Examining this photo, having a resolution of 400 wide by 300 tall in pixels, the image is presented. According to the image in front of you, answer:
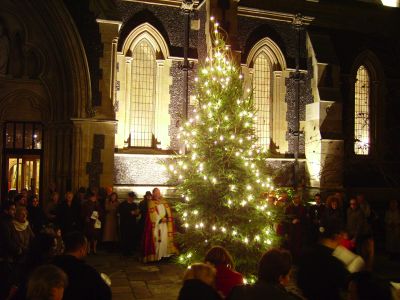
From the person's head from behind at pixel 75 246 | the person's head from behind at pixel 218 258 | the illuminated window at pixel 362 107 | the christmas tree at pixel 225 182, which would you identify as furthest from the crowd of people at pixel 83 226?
the illuminated window at pixel 362 107

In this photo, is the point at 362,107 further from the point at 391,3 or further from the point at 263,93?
the point at 391,3

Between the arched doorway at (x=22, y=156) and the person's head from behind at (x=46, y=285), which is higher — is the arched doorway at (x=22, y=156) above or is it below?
above

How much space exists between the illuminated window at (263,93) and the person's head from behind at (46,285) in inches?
561

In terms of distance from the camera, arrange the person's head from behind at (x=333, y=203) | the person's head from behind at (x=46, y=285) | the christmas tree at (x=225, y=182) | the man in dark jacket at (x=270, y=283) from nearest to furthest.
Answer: the person's head from behind at (x=46, y=285), the man in dark jacket at (x=270, y=283), the christmas tree at (x=225, y=182), the person's head from behind at (x=333, y=203)

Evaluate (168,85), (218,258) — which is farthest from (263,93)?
(218,258)

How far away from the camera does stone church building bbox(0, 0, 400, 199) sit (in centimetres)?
1393

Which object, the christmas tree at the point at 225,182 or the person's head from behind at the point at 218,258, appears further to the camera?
the christmas tree at the point at 225,182

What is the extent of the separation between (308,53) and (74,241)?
14835 millimetres

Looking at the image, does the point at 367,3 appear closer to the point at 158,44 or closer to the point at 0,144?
the point at 158,44

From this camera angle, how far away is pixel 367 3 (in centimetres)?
1931

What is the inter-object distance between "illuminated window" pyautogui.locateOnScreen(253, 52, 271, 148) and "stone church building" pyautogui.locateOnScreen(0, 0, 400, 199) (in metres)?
0.04

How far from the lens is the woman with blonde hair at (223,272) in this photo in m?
4.63

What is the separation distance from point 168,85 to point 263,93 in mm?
3938

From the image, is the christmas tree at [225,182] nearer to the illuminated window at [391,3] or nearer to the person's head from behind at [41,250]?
the person's head from behind at [41,250]
